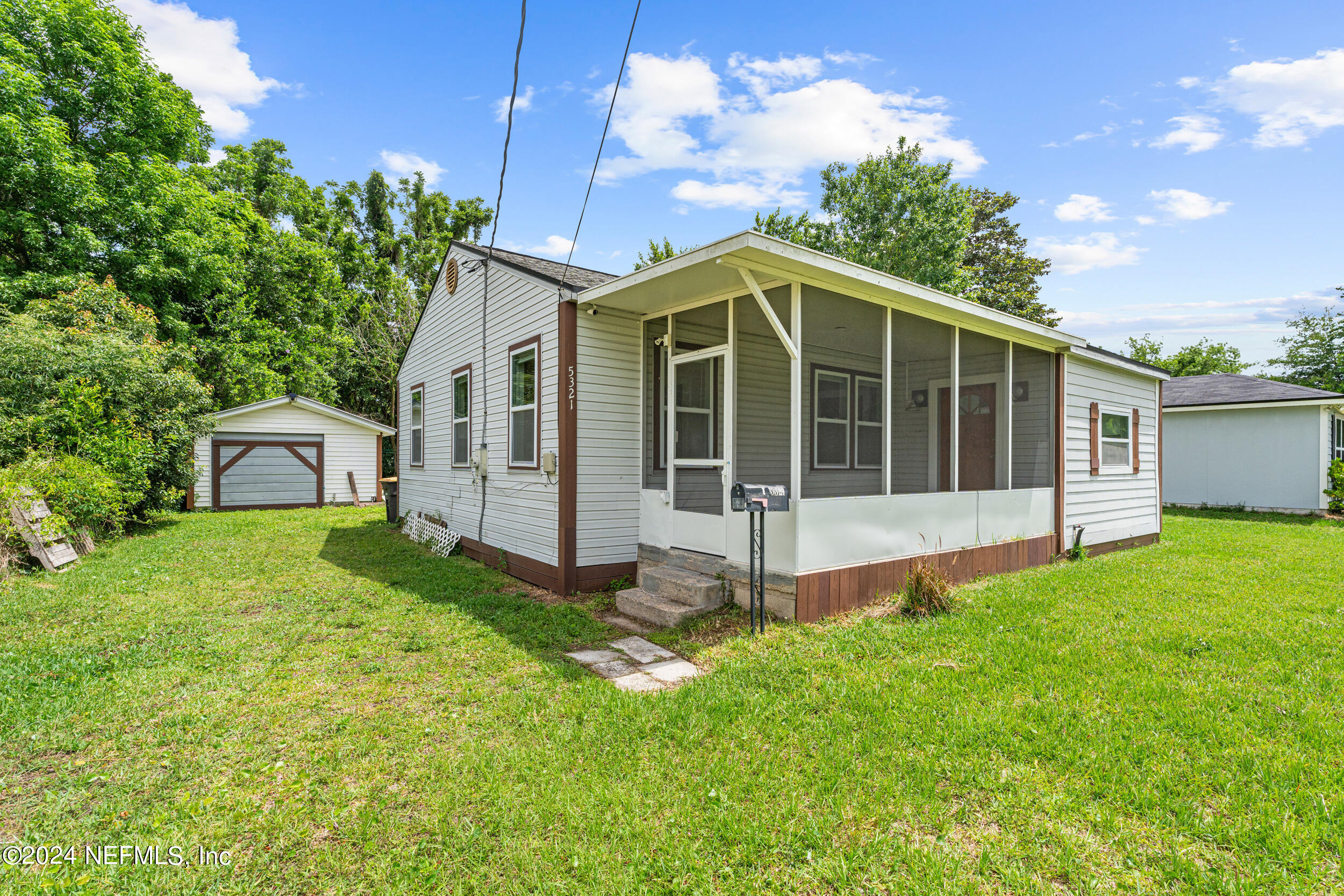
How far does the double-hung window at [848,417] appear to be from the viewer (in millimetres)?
5660

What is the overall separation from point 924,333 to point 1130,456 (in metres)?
5.27

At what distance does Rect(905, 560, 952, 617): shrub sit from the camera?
197 inches

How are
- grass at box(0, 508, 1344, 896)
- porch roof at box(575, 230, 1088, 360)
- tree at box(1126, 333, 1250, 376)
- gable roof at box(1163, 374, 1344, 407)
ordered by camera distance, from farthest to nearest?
1. tree at box(1126, 333, 1250, 376)
2. gable roof at box(1163, 374, 1344, 407)
3. porch roof at box(575, 230, 1088, 360)
4. grass at box(0, 508, 1344, 896)

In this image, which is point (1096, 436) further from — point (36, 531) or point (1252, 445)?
point (36, 531)

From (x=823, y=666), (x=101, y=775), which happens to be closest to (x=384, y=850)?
(x=101, y=775)

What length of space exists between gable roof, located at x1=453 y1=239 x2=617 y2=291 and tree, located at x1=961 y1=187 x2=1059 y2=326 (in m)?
24.5

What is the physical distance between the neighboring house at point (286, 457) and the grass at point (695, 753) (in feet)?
34.2

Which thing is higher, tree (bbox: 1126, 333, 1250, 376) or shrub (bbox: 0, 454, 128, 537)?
tree (bbox: 1126, 333, 1250, 376)

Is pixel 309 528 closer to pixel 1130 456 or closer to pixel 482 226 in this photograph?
pixel 1130 456

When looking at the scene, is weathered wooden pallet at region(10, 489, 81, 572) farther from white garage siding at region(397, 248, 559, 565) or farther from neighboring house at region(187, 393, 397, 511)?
neighboring house at region(187, 393, 397, 511)

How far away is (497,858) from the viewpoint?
2.13 metres

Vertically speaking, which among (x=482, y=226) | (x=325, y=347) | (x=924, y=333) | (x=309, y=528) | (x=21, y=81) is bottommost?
(x=309, y=528)

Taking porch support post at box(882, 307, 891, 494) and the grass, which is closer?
the grass

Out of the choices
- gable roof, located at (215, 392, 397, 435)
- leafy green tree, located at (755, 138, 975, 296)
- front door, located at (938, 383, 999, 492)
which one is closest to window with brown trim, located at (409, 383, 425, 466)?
gable roof, located at (215, 392, 397, 435)
